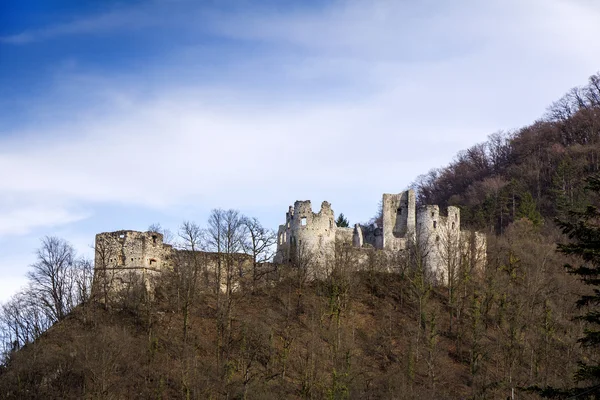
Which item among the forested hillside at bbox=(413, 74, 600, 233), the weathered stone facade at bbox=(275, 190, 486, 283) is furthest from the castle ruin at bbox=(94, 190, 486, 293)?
the forested hillside at bbox=(413, 74, 600, 233)

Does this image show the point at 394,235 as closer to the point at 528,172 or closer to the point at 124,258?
the point at 124,258

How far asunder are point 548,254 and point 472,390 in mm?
14517

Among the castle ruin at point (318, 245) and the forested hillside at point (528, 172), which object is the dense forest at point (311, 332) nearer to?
the castle ruin at point (318, 245)

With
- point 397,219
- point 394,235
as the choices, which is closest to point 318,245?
point 394,235

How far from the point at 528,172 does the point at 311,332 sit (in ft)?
126

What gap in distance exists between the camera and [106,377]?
112 ft

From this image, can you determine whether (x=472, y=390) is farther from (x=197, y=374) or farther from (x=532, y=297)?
(x=197, y=374)

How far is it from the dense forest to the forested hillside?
963cm

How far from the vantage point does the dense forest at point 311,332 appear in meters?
35.7

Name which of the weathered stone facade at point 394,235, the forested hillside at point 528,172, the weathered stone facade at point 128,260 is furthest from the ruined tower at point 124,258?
the forested hillside at point 528,172

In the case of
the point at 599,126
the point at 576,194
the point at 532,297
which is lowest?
the point at 532,297

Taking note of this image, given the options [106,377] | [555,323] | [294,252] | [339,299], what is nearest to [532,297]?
[555,323]

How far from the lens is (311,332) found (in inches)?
1642

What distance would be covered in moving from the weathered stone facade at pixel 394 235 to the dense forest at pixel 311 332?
0.78 m
